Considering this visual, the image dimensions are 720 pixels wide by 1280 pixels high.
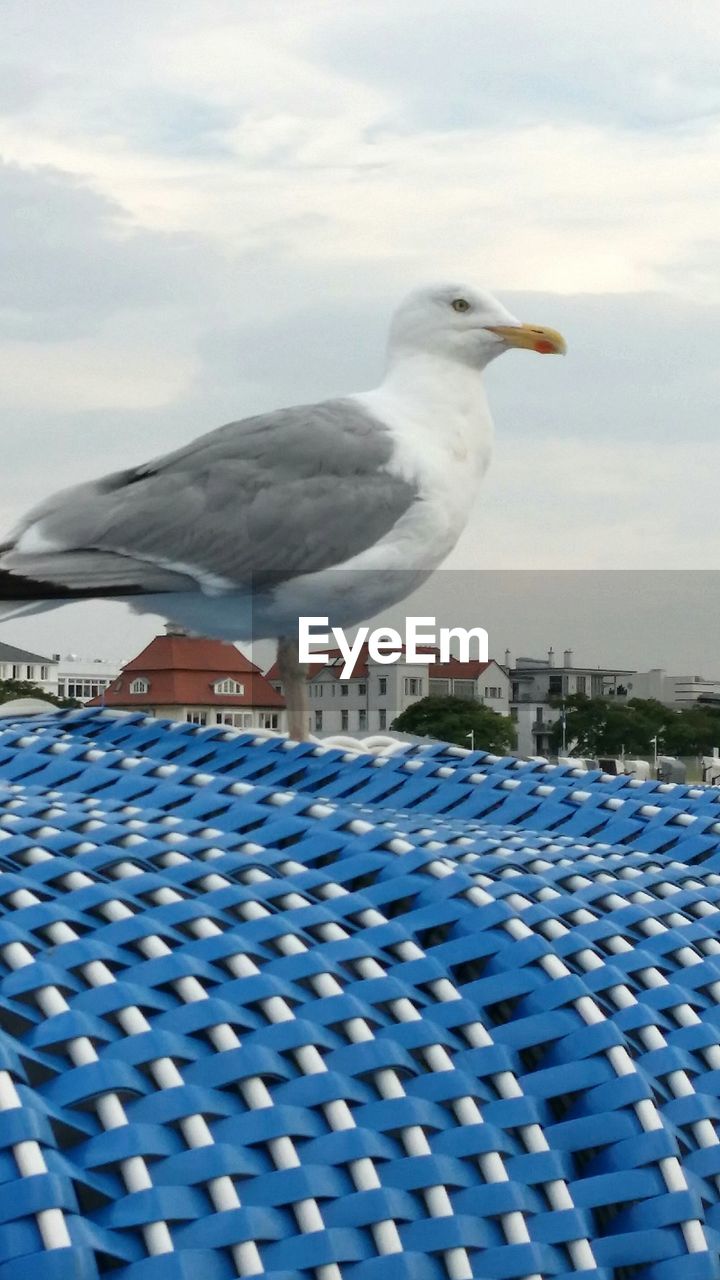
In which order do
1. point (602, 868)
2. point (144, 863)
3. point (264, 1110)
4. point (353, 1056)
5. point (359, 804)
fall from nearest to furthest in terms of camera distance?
point (264, 1110)
point (353, 1056)
point (144, 863)
point (602, 868)
point (359, 804)

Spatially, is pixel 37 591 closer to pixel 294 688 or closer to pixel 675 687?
pixel 294 688

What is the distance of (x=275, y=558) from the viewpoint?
4.83 m

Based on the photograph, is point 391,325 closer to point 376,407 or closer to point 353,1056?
point 376,407

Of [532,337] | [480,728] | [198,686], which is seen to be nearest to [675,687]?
[198,686]

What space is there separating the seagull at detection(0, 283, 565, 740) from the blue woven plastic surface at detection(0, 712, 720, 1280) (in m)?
2.00

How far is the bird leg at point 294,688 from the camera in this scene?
4.16m

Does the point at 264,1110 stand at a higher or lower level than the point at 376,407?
lower

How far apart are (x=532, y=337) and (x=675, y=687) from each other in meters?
5.35

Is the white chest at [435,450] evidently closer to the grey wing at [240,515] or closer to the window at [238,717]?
the grey wing at [240,515]

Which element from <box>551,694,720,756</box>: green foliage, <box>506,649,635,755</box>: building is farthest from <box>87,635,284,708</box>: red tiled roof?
<box>551,694,720,756</box>: green foliage

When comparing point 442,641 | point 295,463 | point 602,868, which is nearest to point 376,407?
point 295,463

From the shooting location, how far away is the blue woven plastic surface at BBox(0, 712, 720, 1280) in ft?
5.27

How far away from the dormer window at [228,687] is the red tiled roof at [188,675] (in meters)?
0.02

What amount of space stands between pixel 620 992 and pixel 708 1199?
0.92 ft
